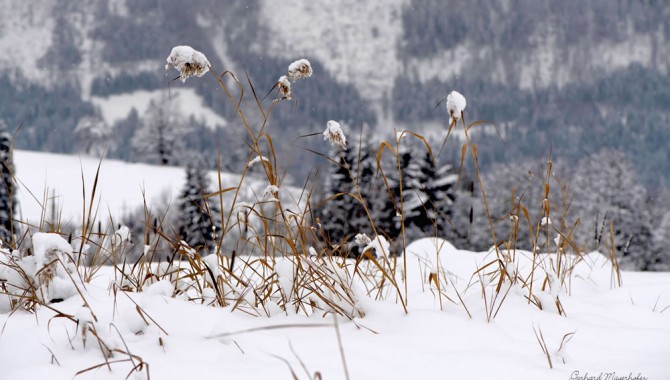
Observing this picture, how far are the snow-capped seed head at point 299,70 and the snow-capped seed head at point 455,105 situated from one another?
0.44 metres

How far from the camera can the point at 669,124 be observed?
183 metres

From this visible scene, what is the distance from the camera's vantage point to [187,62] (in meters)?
1.25

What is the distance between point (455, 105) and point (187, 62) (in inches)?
30.3

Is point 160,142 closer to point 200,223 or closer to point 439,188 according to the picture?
point 439,188

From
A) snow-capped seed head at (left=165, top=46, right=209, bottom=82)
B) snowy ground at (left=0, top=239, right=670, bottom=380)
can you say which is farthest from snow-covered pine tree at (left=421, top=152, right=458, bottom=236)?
snow-capped seed head at (left=165, top=46, right=209, bottom=82)

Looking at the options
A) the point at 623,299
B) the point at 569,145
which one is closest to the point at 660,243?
the point at 623,299

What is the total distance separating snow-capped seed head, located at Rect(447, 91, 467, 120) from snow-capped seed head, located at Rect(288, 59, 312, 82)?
44 cm

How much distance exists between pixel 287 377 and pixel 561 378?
58 centimetres

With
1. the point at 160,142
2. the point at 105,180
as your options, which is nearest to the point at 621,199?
the point at 105,180

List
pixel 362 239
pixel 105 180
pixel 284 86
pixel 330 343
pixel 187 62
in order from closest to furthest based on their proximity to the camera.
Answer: pixel 330 343 → pixel 187 62 → pixel 284 86 → pixel 362 239 → pixel 105 180

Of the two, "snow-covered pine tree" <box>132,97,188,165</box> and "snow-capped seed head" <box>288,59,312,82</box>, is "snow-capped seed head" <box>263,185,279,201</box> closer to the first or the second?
"snow-capped seed head" <box>288,59,312,82</box>

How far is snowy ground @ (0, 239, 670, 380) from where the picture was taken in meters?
0.96

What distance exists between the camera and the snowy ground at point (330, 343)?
0.96m

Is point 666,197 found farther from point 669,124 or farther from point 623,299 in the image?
point 669,124
